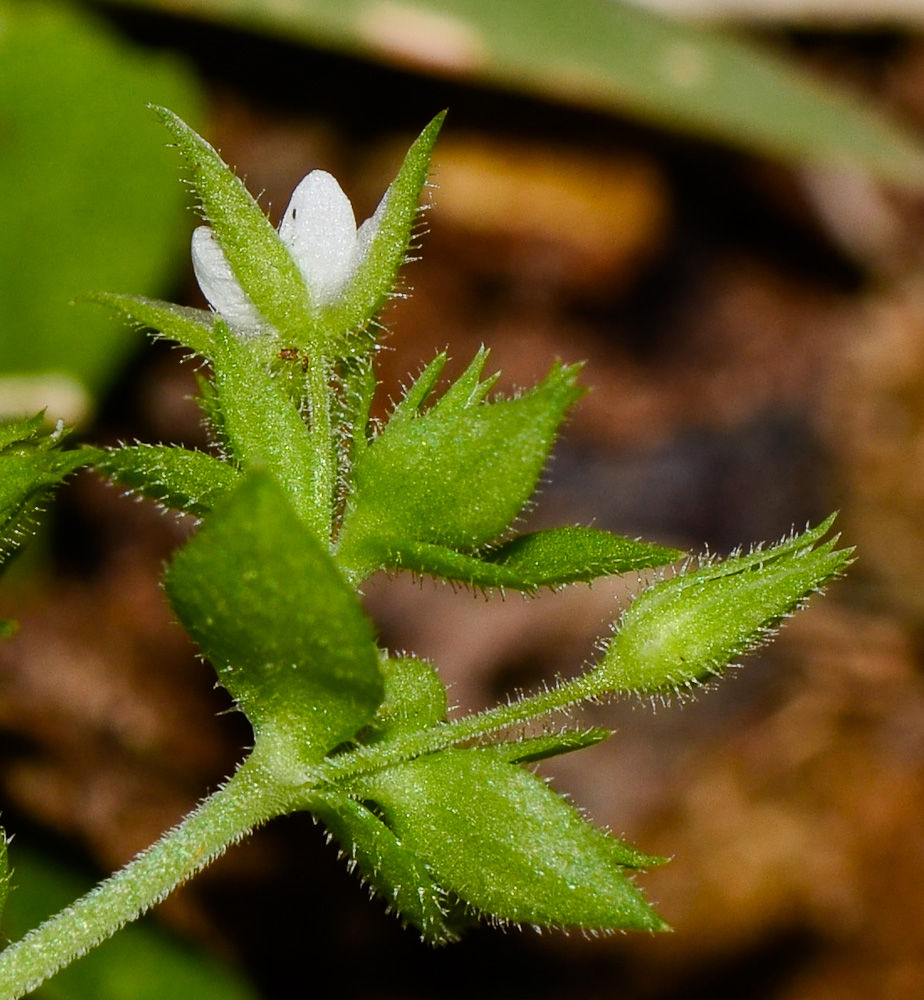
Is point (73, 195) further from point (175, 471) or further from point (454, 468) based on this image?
point (454, 468)

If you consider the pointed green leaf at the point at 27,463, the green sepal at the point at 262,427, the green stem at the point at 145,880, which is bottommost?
the green stem at the point at 145,880

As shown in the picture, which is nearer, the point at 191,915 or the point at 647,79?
the point at 191,915

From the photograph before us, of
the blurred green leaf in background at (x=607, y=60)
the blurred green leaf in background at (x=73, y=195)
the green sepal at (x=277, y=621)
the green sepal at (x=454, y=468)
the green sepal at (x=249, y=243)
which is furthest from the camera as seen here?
the blurred green leaf in background at (x=607, y=60)

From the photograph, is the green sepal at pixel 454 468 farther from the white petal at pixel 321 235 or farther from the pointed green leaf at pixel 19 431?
the pointed green leaf at pixel 19 431

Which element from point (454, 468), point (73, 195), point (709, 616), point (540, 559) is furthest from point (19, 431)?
point (73, 195)

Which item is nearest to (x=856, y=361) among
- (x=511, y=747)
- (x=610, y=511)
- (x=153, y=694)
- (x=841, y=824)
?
(x=610, y=511)

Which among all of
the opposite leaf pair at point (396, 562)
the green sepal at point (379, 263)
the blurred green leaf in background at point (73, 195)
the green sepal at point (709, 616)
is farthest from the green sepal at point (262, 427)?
the blurred green leaf in background at point (73, 195)

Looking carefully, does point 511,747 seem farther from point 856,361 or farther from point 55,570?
point 856,361
